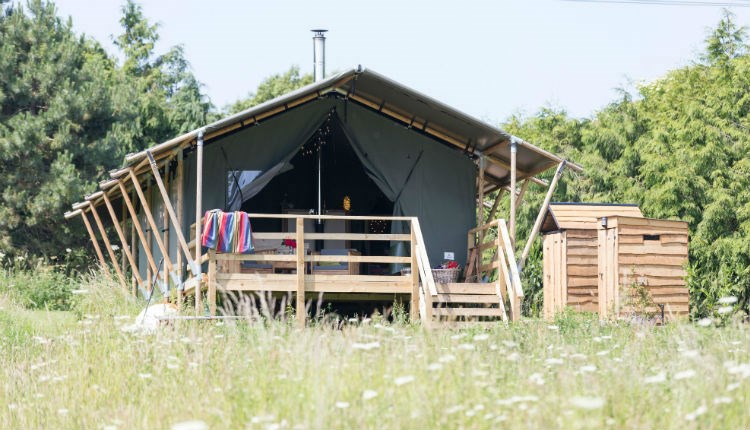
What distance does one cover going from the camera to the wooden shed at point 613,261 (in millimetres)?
14086

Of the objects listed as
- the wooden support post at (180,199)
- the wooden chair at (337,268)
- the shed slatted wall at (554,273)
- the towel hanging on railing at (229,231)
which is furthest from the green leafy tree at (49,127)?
the shed slatted wall at (554,273)

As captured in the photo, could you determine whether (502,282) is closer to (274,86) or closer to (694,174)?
(694,174)

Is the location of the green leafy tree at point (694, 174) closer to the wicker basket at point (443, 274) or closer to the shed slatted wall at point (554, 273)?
the shed slatted wall at point (554, 273)

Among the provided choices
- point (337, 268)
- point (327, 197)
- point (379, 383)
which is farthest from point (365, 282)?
point (379, 383)

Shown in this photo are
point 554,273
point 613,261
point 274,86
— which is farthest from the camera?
point 274,86

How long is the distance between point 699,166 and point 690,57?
29.5 feet

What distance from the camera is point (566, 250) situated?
49.3ft

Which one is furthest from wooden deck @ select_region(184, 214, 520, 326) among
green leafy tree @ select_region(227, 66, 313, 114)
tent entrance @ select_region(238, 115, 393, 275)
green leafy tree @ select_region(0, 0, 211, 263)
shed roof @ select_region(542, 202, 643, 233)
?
green leafy tree @ select_region(227, 66, 313, 114)

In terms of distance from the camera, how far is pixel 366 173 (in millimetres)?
16312

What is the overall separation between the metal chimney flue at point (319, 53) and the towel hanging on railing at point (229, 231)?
5.72 metres

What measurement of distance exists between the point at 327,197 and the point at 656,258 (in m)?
6.22

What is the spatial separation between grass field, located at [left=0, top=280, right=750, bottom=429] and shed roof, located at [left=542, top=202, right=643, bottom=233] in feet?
21.7

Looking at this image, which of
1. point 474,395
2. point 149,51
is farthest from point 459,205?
point 149,51

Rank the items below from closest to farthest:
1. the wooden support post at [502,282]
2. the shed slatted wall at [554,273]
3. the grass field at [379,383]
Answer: the grass field at [379,383] < the wooden support post at [502,282] < the shed slatted wall at [554,273]
